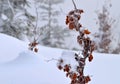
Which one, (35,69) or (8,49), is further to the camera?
(8,49)

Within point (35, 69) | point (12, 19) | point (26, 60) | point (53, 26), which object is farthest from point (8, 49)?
point (53, 26)

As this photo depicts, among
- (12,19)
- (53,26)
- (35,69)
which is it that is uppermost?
(12,19)

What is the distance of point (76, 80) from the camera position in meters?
2.72

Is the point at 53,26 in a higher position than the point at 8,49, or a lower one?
lower

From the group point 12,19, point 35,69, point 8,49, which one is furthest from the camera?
point 12,19

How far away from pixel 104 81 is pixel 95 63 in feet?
2.82

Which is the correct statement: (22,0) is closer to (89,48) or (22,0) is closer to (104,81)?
(104,81)

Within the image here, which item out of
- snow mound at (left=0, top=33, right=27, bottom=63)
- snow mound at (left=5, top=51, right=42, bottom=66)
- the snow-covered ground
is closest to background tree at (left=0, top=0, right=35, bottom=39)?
snow mound at (left=0, top=33, right=27, bottom=63)

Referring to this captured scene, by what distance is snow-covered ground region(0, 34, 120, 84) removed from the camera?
320 centimetres

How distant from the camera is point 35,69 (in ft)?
11.2

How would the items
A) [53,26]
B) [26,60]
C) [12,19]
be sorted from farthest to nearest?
[53,26]
[12,19]
[26,60]

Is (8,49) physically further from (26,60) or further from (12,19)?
(12,19)

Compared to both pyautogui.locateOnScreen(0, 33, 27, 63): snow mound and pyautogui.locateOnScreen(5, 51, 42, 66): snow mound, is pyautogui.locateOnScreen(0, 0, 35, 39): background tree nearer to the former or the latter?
pyautogui.locateOnScreen(0, 33, 27, 63): snow mound

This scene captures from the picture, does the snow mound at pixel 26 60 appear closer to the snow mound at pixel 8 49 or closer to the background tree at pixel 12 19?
the snow mound at pixel 8 49
